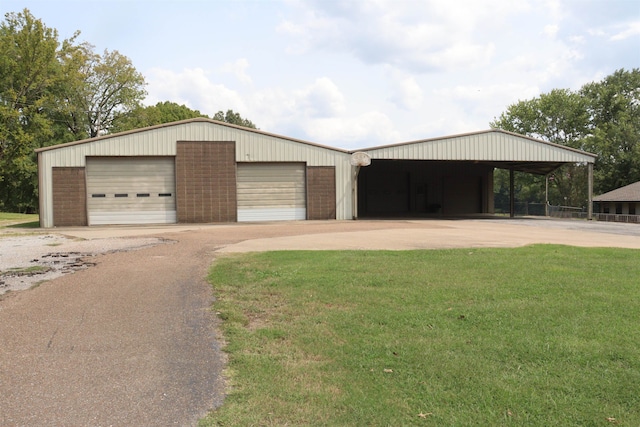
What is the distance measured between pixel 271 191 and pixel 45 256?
15.6 m

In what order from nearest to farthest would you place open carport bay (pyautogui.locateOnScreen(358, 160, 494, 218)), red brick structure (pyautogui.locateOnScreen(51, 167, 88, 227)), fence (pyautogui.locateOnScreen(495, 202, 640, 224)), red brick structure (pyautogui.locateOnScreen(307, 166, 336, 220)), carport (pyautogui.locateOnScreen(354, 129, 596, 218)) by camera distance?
red brick structure (pyautogui.locateOnScreen(51, 167, 88, 227)) < red brick structure (pyautogui.locateOnScreen(307, 166, 336, 220)) < carport (pyautogui.locateOnScreen(354, 129, 596, 218)) < fence (pyautogui.locateOnScreen(495, 202, 640, 224)) < open carport bay (pyautogui.locateOnScreen(358, 160, 494, 218))

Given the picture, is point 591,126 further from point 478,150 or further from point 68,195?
point 68,195

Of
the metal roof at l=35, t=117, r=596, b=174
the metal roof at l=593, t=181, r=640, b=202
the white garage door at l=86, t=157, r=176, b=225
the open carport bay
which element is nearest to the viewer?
the white garage door at l=86, t=157, r=176, b=225

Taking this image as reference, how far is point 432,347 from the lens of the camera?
4.84 m

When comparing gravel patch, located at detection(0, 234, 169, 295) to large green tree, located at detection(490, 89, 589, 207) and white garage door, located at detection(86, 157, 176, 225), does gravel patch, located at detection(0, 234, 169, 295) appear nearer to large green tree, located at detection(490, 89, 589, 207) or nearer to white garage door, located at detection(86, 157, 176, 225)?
white garage door, located at detection(86, 157, 176, 225)

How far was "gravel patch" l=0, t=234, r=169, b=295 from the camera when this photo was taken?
352 inches

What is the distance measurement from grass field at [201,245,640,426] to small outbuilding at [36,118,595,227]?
17924 millimetres

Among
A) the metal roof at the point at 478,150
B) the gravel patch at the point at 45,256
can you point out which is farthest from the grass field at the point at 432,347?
the metal roof at the point at 478,150

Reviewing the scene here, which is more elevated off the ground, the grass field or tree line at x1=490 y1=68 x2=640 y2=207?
tree line at x1=490 y1=68 x2=640 y2=207

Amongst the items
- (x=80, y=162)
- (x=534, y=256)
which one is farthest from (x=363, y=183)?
(x=534, y=256)

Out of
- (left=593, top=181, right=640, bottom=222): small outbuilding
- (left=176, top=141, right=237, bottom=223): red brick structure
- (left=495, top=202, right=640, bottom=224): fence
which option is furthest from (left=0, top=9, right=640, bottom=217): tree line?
(left=176, top=141, right=237, bottom=223): red brick structure

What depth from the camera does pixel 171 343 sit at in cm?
528

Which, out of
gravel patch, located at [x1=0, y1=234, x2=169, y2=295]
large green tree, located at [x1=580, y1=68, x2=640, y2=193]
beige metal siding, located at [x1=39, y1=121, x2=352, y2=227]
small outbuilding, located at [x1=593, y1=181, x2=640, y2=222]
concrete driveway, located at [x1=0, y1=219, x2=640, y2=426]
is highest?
large green tree, located at [x1=580, y1=68, x2=640, y2=193]

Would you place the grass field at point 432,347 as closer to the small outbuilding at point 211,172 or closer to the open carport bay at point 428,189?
the small outbuilding at point 211,172
